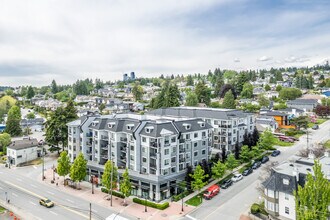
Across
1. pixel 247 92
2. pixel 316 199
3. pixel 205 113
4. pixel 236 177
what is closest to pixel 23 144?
pixel 205 113

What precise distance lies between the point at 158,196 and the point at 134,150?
8.61m

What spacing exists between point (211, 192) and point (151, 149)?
11.5 metres

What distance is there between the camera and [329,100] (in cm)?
11475

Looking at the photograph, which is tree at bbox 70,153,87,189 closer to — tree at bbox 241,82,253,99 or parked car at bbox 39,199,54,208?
parked car at bbox 39,199,54,208

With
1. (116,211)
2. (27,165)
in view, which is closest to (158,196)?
(116,211)

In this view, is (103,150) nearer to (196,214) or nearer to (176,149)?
(176,149)

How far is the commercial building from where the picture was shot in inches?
2387

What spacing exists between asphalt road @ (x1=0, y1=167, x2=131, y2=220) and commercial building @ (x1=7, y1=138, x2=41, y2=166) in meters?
8.63

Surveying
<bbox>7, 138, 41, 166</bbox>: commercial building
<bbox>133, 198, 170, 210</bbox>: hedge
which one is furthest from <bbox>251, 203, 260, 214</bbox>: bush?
<bbox>7, 138, 41, 166</bbox>: commercial building

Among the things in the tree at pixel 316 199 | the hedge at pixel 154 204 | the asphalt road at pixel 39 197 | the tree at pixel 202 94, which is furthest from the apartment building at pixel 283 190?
the tree at pixel 202 94

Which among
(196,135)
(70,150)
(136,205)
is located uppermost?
(196,135)

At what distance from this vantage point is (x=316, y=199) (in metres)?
25.1

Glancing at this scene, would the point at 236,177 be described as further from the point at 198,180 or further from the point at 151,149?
the point at 151,149

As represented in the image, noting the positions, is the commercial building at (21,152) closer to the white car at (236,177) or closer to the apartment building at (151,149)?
the apartment building at (151,149)
